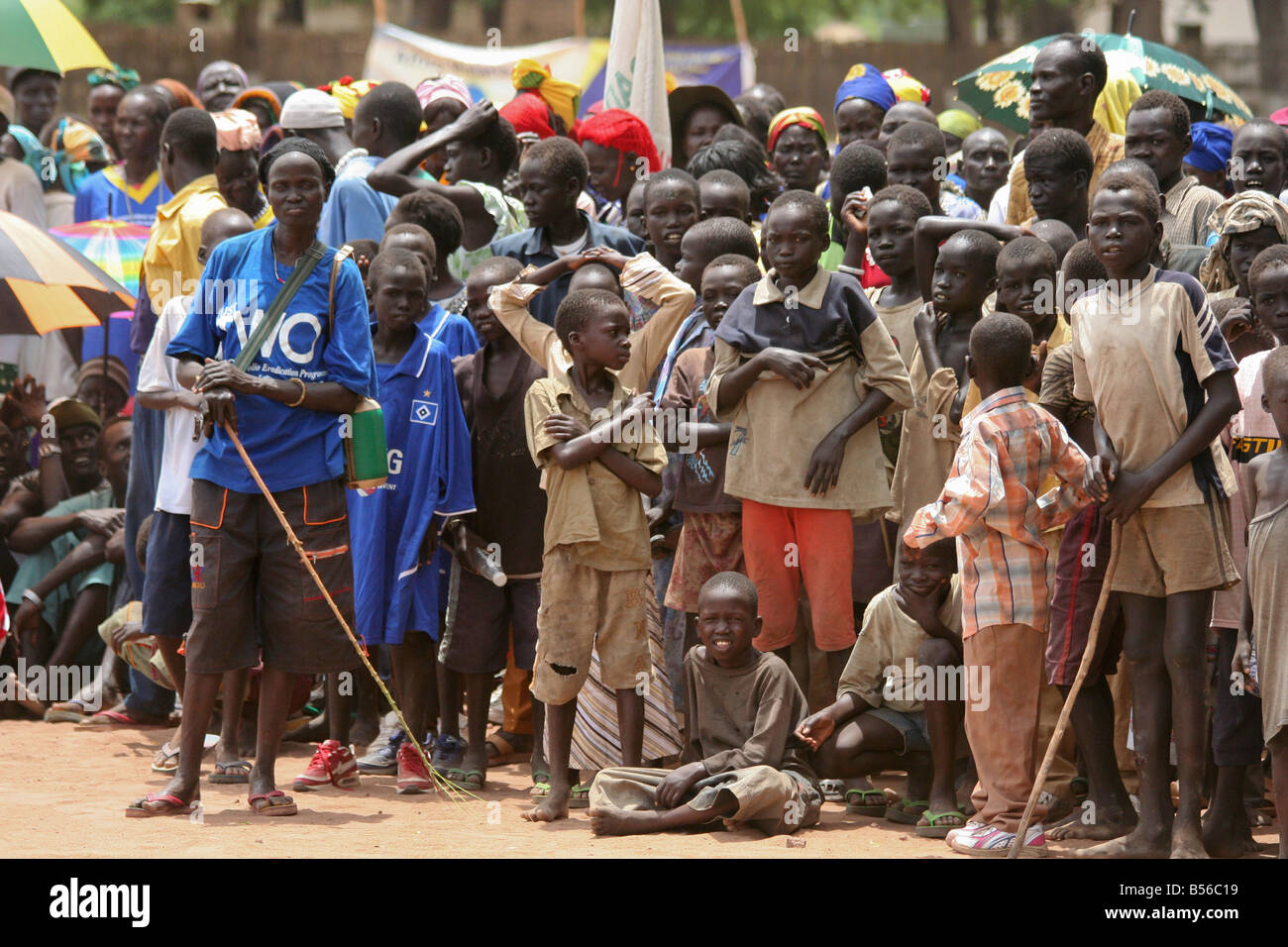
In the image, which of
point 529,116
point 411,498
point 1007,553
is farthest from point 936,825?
point 529,116

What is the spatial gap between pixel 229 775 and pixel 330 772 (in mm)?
494

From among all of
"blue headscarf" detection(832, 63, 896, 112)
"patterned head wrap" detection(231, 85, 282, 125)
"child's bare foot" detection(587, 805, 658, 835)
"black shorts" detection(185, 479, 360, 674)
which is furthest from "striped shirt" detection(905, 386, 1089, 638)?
"patterned head wrap" detection(231, 85, 282, 125)

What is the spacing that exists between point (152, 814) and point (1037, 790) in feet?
10.9

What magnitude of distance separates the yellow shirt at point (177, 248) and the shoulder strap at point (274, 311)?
6.26ft

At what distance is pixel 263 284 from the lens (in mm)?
6426

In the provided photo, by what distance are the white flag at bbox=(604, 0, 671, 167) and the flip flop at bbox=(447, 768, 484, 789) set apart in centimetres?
419

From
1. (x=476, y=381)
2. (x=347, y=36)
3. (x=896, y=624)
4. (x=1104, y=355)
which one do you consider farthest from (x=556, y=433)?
(x=347, y=36)

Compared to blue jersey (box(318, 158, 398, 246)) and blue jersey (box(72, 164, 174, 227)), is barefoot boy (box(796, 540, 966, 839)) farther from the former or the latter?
blue jersey (box(72, 164, 174, 227))

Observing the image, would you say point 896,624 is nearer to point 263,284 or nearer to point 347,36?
point 263,284

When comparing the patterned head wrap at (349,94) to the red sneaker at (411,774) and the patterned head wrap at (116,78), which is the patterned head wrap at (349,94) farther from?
the red sneaker at (411,774)

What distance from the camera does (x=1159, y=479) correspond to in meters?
5.56

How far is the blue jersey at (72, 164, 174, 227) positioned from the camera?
10.6 meters

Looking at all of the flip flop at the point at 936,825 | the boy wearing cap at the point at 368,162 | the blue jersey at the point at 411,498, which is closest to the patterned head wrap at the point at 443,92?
the boy wearing cap at the point at 368,162

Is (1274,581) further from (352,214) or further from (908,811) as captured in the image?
(352,214)
